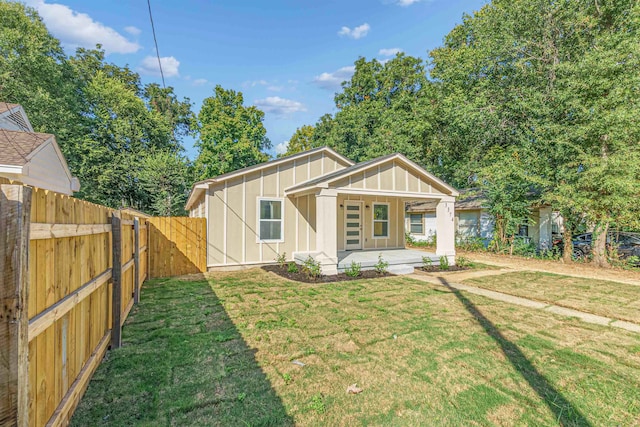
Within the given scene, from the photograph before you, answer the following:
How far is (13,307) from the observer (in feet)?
4.63

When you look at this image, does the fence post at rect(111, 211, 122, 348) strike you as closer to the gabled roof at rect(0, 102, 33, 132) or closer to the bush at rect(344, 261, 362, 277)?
the bush at rect(344, 261, 362, 277)

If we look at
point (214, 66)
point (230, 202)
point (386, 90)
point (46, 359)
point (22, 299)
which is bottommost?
point (46, 359)

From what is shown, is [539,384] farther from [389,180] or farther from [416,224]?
[416,224]

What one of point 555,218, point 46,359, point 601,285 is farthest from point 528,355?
point 555,218

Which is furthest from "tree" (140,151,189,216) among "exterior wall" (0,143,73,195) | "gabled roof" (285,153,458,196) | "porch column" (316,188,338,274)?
"porch column" (316,188,338,274)

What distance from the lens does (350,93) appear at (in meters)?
29.9

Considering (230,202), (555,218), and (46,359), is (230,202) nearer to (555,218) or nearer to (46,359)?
(46,359)

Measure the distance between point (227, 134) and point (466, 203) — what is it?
69.2ft

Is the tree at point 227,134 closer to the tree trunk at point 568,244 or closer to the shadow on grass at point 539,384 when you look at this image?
the tree trunk at point 568,244

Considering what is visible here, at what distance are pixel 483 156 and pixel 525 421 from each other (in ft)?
55.9

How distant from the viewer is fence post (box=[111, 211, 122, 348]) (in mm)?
3656

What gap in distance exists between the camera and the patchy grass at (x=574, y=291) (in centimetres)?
551

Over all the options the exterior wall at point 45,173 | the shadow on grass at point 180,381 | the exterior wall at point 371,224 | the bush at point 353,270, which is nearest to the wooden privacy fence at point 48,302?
the shadow on grass at point 180,381

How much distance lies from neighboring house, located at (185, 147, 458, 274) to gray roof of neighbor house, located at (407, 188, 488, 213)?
6270mm
